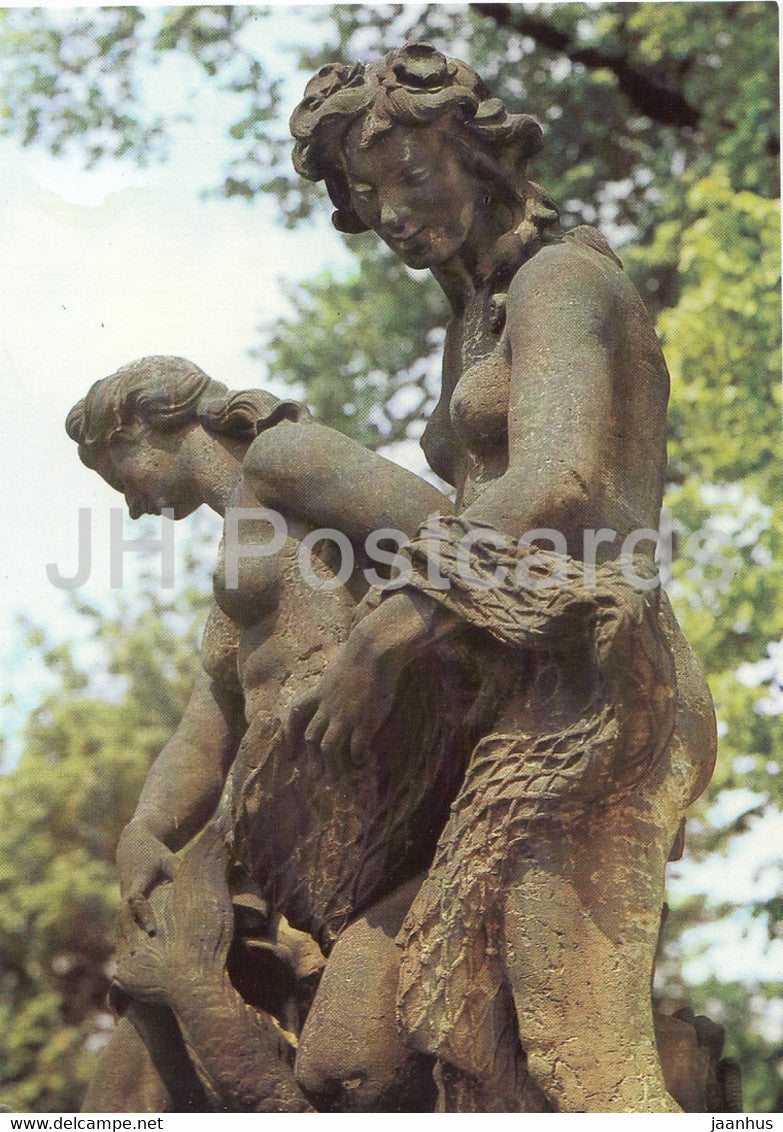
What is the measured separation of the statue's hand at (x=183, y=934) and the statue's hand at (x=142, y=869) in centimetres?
1

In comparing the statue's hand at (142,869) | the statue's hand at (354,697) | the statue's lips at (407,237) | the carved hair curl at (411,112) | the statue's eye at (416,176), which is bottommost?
the statue's hand at (142,869)

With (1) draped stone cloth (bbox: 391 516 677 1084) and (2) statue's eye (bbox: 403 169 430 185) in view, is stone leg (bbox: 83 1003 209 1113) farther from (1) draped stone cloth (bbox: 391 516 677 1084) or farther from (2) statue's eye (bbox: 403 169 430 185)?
(2) statue's eye (bbox: 403 169 430 185)

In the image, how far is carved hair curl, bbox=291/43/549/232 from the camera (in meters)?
4.25

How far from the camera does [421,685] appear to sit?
396cm

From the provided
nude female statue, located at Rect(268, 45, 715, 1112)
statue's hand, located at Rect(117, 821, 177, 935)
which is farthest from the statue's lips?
statue's hand, located at Rect(117, 821, 177, 935)

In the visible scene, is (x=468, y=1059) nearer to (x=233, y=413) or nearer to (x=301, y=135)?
(x=233, y=413)

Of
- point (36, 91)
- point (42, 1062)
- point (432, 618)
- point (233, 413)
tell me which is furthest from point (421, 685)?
point (42, 1062)

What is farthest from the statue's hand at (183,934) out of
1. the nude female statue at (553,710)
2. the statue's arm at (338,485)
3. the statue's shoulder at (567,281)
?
the statue's shoulder at (567,281)

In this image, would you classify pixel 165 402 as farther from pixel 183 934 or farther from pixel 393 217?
pixel 183 934

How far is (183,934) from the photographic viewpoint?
4293mm

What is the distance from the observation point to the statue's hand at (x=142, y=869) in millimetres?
4387

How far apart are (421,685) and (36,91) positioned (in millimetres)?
7632

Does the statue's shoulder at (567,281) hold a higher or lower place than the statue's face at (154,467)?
higher

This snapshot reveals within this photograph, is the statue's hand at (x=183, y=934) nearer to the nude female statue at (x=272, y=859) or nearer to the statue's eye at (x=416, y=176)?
the nude female statue at (x=272, y=859)
